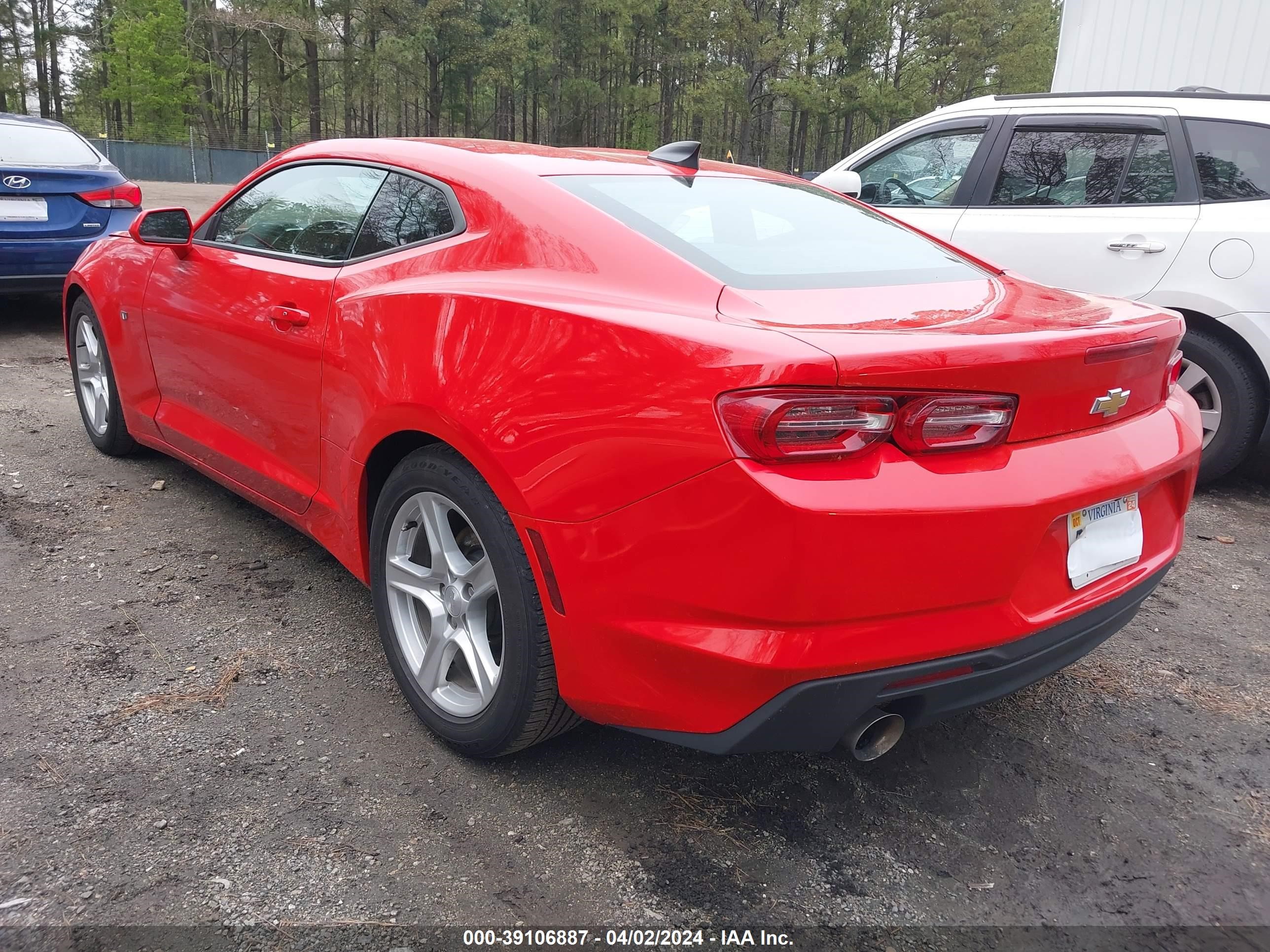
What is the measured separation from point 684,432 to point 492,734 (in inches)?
36.4

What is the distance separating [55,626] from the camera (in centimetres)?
293

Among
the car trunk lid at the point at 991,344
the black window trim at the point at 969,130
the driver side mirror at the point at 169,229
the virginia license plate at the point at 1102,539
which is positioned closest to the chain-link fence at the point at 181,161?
the black window trim at the point at 969,130

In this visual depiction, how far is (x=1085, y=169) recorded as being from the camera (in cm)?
493

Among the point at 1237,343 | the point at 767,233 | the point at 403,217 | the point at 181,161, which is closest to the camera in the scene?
the point at 767,233

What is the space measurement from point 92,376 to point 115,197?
132 inches

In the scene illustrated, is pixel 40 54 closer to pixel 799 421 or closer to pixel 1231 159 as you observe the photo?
pixel 1231 159

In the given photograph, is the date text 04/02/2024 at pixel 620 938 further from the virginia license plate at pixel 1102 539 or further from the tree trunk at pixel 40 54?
the tree trunk at pixel 40 54

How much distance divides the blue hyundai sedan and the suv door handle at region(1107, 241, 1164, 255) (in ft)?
21.2

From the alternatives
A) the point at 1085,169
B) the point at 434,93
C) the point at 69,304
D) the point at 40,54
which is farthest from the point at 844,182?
the point at 40,54

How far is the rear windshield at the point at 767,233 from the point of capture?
7.14 ft

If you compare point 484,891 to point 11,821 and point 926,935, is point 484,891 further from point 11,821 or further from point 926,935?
point 11,821

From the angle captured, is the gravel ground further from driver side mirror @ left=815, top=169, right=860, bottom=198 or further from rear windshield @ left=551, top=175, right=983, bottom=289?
driver side mirror @ left=815, top=169, right=860, bottom=198

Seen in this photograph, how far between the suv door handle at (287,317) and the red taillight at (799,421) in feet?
5.11

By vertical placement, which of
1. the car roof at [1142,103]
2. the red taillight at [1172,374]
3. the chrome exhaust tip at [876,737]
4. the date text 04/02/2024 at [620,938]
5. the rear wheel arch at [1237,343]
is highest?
the car roof at [1142,103]
